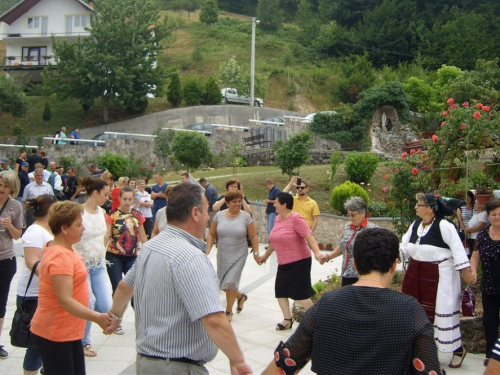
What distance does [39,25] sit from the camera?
4556 cm

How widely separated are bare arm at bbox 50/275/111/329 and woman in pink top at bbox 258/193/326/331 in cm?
373

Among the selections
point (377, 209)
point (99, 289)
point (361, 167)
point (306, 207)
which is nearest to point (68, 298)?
point (99, 289)

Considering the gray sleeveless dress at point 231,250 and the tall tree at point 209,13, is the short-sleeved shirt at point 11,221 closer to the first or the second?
the gray sleeveless dress at point 231,250

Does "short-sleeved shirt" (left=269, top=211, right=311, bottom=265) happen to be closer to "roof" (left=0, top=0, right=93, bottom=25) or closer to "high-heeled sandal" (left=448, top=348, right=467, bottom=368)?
"high-heeled sandal" (left=448, top=348, right=467, bottom=368)

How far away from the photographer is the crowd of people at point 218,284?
125 inches

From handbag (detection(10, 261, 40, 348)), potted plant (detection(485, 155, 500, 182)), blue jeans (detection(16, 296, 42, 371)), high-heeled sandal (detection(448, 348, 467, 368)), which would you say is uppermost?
potted plant (detection(485, 155, 500, 182))

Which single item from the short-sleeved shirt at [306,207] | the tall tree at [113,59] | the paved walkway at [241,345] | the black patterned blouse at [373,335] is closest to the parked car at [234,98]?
the tall tree at [113,59]

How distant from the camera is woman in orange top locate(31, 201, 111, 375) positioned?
457cm

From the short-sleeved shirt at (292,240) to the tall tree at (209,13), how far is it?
5778cm

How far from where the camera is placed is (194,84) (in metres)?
40.3

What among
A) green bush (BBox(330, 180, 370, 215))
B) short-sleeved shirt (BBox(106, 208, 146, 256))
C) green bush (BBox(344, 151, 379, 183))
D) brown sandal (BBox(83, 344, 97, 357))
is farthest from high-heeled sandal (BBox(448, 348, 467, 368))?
green bush (BBox(344, 151, 379, 183))

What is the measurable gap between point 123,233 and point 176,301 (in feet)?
14.8

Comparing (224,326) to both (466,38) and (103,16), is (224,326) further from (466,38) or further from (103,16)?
(466,38)

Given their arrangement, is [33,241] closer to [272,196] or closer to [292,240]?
[292,240]
